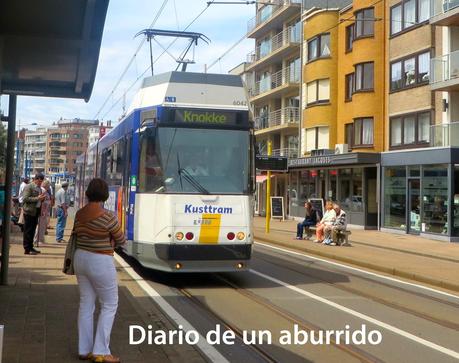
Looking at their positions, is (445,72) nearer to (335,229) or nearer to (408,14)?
(408,14)

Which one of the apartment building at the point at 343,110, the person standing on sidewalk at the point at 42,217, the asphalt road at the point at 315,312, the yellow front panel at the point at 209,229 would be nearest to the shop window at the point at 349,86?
the apartment building at the point at 343,110

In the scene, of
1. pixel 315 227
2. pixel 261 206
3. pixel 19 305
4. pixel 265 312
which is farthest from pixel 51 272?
pixel 261 206

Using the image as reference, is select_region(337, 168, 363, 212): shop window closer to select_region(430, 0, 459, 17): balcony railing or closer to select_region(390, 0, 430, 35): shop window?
select_region(390, 0, 430, 35): shop window

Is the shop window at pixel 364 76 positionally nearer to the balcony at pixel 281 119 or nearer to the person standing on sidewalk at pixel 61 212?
the balcony at pixel 281 119

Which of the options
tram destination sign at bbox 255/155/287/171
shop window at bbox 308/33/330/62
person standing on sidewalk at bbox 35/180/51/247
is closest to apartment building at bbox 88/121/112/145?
person standing on sidewalk at bbox 35/180/51/247

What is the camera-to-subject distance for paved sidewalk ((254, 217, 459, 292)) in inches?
509

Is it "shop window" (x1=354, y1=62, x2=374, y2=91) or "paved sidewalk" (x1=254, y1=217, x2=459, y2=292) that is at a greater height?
"shop window" (x1=354, y1=62, x2=374, y2=91)

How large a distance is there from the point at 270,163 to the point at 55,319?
6.07 m

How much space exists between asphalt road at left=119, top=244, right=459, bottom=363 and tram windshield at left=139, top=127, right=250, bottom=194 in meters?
1.78

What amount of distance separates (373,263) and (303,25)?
92.6 feet

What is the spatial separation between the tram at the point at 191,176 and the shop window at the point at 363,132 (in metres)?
21.9

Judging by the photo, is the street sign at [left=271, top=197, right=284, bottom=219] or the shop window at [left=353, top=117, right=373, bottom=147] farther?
the street sign at [left=271, top=197, right=284, bottom=219]

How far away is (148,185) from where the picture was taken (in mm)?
10273

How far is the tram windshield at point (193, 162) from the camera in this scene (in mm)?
10125
